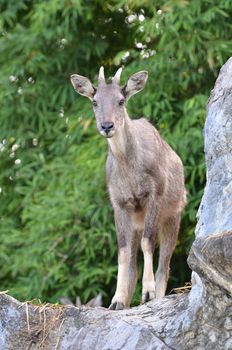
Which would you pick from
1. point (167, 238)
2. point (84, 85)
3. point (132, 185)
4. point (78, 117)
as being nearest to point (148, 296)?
point (132, 185)

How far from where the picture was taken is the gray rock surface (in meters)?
9.69

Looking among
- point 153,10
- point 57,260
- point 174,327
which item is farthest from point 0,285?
point 174,327

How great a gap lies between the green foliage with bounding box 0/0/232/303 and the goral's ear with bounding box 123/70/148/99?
2.73m

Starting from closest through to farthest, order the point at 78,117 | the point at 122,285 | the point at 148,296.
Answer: the point at 148,296 < the point at 122,285 < the point at 78,117

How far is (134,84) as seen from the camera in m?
12.8

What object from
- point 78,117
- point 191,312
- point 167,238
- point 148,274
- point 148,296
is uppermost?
point 191,312

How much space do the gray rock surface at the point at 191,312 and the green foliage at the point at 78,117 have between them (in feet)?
12.2

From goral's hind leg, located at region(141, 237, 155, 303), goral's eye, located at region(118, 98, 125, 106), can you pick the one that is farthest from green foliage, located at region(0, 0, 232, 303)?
goral's eye, located at region(118, 98, 125, 106)

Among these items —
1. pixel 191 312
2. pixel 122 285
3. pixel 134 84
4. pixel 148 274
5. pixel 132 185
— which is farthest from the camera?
pixel 134 84

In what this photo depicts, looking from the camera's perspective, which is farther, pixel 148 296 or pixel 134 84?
pixel 134 84

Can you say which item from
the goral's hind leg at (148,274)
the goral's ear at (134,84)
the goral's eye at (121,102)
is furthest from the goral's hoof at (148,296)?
the goral's ear at (134,84)

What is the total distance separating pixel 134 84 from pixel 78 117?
3961mm

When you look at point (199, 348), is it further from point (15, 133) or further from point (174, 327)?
point (15, 133)

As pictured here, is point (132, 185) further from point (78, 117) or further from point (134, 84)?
point (78, 117)
